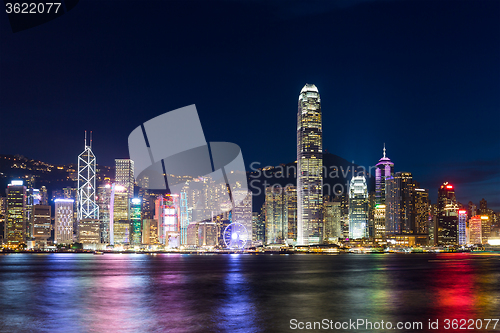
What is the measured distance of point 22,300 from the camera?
42.5 m

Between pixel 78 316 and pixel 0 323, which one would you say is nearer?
pixel 0 323

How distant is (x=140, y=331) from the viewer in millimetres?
26656

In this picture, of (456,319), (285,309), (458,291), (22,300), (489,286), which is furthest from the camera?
(489,286)

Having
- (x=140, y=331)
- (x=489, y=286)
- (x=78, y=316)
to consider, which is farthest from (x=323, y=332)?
(x=489, y=286)

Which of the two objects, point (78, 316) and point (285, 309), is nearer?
point (78, 316)

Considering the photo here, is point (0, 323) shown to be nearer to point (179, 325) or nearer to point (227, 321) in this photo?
point (179, 325)

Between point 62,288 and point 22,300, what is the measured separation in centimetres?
1088

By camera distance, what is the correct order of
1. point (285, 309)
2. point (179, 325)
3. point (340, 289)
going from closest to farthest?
point (179, 325) → point (285, 309) → point (340, 289)

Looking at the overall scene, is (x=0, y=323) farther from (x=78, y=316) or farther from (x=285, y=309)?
(x=285, y=309)

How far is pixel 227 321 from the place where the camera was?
30.3m

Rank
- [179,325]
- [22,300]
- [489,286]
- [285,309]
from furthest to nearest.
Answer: [489,286], [22,300], [285,309], [179,325]

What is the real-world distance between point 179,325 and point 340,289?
2701 cm

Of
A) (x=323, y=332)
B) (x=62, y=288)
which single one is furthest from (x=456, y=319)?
(x=62, y=288)

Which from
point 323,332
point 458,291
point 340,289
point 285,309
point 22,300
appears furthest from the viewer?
point 340,289
